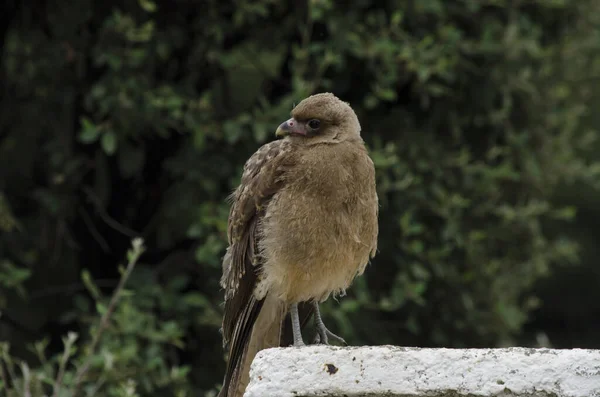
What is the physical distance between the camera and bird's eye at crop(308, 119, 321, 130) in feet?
12.2

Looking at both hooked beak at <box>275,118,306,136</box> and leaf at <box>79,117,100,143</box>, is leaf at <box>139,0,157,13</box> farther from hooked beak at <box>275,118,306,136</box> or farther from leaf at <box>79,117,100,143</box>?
hooked beak at <box>275,118,306,136</box>

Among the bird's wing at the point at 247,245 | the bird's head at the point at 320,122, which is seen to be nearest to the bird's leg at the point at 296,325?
the bird's wing at the point at 247,245

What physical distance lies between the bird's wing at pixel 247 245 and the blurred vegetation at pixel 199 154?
1091 mm

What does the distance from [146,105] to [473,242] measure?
189cm

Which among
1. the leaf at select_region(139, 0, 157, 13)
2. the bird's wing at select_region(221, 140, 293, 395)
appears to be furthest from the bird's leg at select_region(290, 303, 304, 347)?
the leaf at select_region(139, 0, 157, 13)

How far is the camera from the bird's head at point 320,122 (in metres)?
3.70

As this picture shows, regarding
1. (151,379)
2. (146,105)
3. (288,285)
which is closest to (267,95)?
(146,105)

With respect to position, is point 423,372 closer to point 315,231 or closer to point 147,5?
point 315,231

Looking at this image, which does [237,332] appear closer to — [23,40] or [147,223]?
[147,223]

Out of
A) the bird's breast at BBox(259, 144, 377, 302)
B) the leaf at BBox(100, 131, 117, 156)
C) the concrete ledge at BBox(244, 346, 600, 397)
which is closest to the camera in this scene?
the concrete ledge at BBox(244, 346, 600, 397)

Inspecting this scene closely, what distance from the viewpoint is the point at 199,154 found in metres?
5.21

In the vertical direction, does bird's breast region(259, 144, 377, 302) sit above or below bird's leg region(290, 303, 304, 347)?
above

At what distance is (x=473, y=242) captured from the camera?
5770 millimetres

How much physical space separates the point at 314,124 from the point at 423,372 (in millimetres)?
1508
